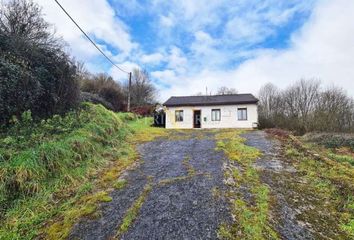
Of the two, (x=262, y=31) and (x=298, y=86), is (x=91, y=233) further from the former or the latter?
(x=298, y=86)

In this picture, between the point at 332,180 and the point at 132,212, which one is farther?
the point at 332,180

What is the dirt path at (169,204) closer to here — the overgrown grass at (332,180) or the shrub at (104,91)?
the overgrown grass at (332,180)

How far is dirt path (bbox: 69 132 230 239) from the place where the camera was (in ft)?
11.5

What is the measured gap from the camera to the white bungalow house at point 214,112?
1983 centimetres

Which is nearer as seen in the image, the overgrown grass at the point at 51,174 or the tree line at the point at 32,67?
the overgrown grass at the point at 51,174

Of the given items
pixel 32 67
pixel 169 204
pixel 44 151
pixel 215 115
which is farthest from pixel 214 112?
pixel 169 204

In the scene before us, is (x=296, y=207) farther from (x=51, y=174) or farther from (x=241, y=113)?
(x=241, y=113)

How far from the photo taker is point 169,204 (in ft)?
14.1

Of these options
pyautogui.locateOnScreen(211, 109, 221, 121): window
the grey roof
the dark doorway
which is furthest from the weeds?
the dark doorway

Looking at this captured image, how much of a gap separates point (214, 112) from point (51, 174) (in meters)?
16.9

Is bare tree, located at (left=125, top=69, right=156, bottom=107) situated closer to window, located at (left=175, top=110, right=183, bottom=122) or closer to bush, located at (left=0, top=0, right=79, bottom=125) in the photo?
window, located at (left=175, top=110, right=183, bottom=122)

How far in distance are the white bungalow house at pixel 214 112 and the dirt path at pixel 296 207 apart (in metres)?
13.5

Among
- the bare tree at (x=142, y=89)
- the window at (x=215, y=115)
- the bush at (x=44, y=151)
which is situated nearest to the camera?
the bush at (x=44, y=151)

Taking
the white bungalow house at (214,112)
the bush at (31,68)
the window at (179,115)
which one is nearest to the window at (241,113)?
the white bungalow house at (214,112)
